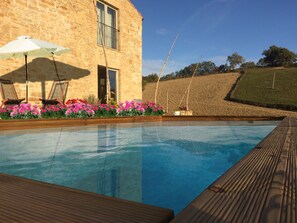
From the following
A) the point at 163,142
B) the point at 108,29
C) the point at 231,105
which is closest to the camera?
the point at 163,142

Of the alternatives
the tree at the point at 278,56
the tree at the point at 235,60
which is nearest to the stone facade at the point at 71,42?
the tree at the point at 278,56

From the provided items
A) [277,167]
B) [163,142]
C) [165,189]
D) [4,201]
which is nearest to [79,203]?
[4,201]

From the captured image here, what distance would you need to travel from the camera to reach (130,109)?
31.3ft

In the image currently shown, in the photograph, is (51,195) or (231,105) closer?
(51,195)

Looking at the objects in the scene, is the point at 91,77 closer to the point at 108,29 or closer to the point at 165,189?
the point at 108,29

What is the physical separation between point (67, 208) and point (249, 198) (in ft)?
2.19

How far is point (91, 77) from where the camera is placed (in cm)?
1170

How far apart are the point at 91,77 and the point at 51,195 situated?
1102 cm

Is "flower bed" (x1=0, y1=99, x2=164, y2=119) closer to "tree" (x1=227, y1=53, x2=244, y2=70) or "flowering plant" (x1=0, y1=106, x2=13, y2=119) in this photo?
"flowering plant" (x1=0, y1=106, x2=13, y2=119)

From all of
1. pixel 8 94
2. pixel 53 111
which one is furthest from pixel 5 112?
pixel 8 94

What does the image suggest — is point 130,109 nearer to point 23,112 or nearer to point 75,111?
point 75,111

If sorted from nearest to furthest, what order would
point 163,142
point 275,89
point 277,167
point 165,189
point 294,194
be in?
1. point 294,194
2. point 277,167
3. point 165,189
4. point 163,142
5. point 275,89

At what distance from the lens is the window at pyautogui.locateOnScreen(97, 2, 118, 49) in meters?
12.4

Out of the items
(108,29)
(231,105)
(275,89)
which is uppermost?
(108,29)
